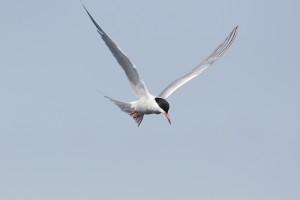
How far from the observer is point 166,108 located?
1356cm

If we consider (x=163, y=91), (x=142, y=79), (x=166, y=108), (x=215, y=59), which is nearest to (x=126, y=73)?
(x=142, y=79)

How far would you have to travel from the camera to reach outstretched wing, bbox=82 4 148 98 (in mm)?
12773

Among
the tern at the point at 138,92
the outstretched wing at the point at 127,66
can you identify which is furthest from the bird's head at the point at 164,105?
the outstretched wing at the point at 127,66

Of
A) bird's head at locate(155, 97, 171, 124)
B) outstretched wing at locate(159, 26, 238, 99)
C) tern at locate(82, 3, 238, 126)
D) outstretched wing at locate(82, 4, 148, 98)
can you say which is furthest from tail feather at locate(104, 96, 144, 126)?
bird's head at locate(155, 97, 171, 124)

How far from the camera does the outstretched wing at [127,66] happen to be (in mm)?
12773

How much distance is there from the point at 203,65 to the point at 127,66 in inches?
149

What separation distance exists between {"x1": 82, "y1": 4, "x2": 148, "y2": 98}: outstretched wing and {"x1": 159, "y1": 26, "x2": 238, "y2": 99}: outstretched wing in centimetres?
158

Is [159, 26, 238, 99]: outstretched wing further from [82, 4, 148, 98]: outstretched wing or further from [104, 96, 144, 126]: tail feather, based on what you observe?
[82, 4, 148, 98]: outstretched wing

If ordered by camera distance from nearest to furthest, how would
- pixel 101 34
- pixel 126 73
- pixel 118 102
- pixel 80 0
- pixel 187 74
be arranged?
pixel 80 0 < pixel 101 34 < pixel 126 73 < pixel 118 102 < pixel 187 74

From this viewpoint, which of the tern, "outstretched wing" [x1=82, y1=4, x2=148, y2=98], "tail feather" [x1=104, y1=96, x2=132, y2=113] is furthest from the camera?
"tail feather" [x1=104, y1=96, x2=132, y2=113]

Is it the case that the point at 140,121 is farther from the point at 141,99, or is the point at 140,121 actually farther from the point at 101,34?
the point at 101,34

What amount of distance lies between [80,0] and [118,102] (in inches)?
146

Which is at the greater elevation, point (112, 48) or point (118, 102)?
point (112, 48)

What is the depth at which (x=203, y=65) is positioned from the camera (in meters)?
16.5
